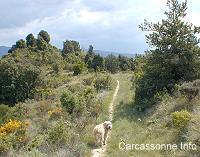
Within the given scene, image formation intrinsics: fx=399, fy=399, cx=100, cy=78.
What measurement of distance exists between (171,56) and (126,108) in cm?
430

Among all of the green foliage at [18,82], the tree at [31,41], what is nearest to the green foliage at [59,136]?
the green foliage at [18,82]

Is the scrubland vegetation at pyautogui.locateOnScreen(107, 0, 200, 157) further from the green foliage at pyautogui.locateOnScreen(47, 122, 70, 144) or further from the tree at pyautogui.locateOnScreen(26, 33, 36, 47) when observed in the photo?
the tree at pyautogui.locateOnScreen(26, 33, 36, 47)

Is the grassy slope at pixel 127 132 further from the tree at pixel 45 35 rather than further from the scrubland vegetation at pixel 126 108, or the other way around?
the tree at pixel 45 35

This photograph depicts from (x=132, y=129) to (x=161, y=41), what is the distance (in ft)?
31.1

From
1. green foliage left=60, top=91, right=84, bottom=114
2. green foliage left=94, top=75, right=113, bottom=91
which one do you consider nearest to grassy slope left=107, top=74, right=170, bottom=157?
green foliage left=60, top=91, right=84, bottom=114

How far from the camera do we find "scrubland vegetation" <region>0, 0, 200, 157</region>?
14.4 m

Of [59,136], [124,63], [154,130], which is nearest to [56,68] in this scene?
[124,63]

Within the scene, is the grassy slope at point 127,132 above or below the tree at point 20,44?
below

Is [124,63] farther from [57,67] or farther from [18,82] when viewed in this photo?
[18,82]

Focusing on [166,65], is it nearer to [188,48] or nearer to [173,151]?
[188,48]

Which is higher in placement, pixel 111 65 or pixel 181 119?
pixel 111 65

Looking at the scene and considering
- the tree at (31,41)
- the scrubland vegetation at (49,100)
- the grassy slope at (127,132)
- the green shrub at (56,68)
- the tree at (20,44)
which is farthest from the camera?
the tree at (31,41)

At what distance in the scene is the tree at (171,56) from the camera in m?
24.5

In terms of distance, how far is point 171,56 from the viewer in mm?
24734
